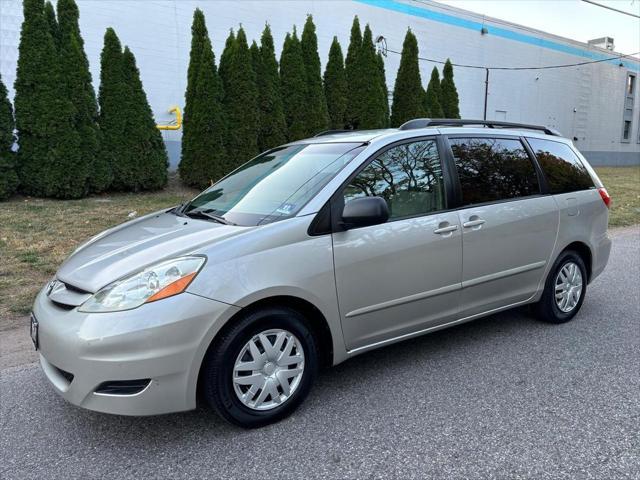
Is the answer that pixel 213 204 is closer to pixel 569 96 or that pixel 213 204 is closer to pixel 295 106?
pixel 295 106

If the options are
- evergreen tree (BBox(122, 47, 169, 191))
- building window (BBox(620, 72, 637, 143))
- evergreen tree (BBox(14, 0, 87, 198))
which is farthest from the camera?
building window (BBox(620, 72, 637, 143))

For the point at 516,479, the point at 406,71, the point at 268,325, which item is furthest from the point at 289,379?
the point at 406,71

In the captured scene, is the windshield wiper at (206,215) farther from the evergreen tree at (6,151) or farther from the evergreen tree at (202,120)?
the evergreen tree at (202,120)

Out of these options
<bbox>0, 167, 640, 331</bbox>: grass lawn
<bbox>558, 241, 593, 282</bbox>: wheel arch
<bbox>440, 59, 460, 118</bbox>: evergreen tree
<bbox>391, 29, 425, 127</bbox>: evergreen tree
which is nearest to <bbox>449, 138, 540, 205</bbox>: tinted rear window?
<bbox>558, 241, 593, 282</bbox>: wheel arch

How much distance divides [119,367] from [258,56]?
995 centimetres

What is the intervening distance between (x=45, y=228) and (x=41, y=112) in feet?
9.53

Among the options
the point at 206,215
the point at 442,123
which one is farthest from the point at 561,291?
the point at 206,215

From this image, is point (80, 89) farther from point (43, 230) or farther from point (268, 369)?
point (268, 369)

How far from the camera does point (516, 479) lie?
7.84 ft

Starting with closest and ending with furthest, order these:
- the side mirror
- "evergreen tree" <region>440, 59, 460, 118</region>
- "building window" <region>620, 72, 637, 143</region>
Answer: the side mirror, "evergreen tree" <region>440, 59, 460, 118</region>, "building window" <region>620, 72, 637, 143</region>

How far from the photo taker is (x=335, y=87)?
12812 mm

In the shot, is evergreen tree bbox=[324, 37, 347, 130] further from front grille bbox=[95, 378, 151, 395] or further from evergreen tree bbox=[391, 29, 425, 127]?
front grille bbox=[95, 378, 151, 395]

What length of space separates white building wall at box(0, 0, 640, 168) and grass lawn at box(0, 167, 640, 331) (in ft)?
14.5

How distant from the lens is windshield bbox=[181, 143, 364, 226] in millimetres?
3201
